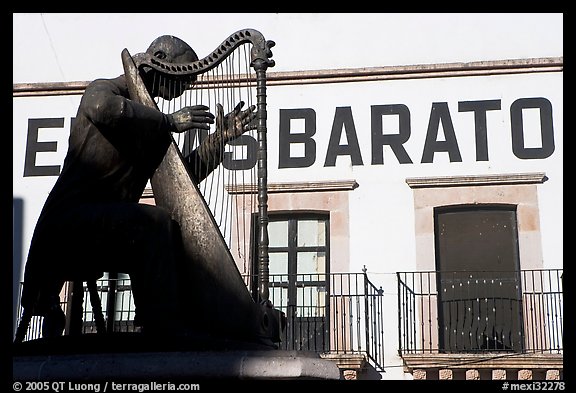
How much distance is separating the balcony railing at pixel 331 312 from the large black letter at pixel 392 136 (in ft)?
5.89

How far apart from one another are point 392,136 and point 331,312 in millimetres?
2698

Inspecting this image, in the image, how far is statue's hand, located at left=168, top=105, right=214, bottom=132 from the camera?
5590 mm

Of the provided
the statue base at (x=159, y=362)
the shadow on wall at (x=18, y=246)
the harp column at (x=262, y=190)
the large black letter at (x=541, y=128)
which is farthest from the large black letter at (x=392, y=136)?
the statue base at (x=159, y=362)

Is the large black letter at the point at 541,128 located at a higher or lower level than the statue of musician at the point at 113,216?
higher

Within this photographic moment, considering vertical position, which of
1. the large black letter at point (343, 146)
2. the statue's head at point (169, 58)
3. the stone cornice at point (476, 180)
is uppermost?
the large black letter at point (343, 146)

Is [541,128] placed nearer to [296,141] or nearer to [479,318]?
[479,318]

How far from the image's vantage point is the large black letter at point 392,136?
15969 mm

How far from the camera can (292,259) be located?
52.6 ft

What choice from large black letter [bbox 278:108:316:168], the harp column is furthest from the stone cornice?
the harp column

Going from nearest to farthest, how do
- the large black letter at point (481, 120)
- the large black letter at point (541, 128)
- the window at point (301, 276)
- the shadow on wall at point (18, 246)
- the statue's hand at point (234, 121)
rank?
the statue's hand at point (234, 121), the window at point (301, 276), the shadow on wall at point (18, 246), the large black letter at point (541, 128), the large black letter at point (481, 120)

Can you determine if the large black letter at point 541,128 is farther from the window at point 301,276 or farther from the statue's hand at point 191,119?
the statue's hand at point 191,119

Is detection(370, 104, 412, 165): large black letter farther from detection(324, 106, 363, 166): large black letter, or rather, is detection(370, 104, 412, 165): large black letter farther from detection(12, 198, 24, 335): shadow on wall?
detection(12, 198, 24, 335): shadow on wall

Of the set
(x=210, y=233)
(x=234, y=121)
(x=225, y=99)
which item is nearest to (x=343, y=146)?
(x=225, y=99)

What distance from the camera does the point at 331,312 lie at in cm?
1546
